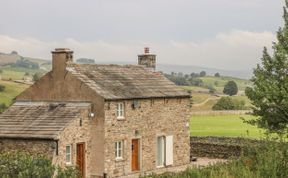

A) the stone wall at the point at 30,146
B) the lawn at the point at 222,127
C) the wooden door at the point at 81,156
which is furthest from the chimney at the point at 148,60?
the lawn at the point at 222,127

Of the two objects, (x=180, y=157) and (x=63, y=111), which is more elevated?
(x=63, y=111)

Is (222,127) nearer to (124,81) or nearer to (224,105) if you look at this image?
(124,81)

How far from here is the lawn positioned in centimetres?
5644

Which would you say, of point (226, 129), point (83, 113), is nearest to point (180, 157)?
point (83, 113)

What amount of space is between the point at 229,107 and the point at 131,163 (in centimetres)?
6442

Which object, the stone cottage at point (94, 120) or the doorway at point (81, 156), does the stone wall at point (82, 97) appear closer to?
the stone cottage at point (94, 120)

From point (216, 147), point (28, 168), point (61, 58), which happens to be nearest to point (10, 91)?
point (216, 147)

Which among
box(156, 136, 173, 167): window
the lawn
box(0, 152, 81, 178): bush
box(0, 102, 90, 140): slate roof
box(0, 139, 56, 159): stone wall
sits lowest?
the lawn

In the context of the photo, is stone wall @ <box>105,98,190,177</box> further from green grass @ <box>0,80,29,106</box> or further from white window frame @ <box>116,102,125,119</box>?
green grass @ <box>0,80,29,106</box>

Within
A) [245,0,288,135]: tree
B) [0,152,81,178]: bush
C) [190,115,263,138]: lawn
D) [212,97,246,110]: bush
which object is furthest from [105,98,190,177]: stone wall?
[212,97,246,110]: bush

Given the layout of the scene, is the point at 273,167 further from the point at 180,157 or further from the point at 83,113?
the point at 180,157

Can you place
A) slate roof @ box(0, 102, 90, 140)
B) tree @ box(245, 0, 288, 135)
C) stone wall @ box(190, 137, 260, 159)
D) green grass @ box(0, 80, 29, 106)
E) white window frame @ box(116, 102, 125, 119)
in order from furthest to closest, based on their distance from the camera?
green grass @ box(0, 80, 29, 106), stone wall @ box(190, 137, 260, 159), white window frame @ box(116, 102, 125, 119), slate roof @ box(0, 102, 90, 140), tree @ box(245, 0, 288, 135)

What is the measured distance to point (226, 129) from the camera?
62.1 metres

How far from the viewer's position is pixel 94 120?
33594mm
